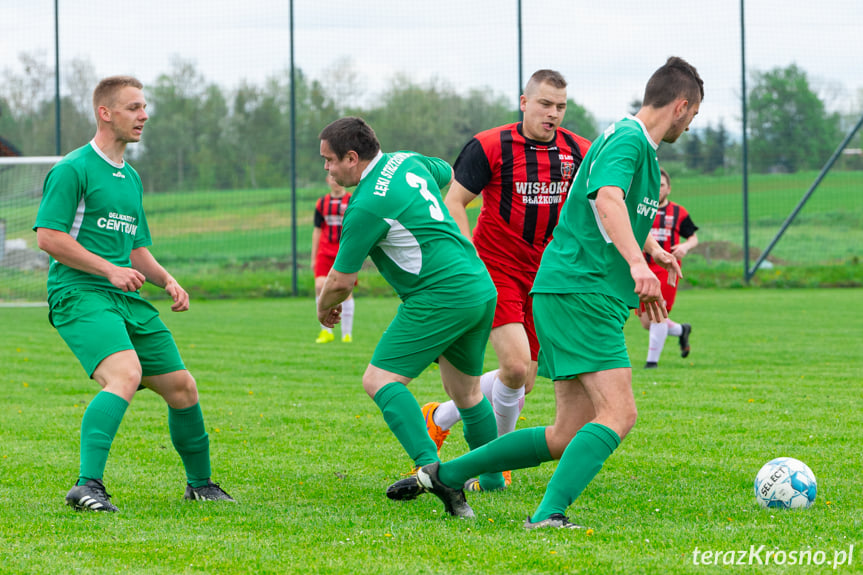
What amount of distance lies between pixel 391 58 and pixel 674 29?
6.37 meters

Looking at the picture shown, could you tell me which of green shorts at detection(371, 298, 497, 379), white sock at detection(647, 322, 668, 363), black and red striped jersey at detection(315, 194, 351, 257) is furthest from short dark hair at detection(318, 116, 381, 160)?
black and red striped jersey at detection(315, 194, 351, 257)

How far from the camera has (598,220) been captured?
12.7 ft

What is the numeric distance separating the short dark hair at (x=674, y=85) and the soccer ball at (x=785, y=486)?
1685 millimetres

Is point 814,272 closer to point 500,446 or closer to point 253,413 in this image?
point 253,413

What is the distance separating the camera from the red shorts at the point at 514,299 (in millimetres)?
5312

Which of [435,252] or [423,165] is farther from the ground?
[423,165]

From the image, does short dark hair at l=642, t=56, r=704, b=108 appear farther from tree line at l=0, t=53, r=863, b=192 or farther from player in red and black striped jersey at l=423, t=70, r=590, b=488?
tree line at l=0, t=53, r=863, b=192

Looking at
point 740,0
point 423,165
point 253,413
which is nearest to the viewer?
point 423,165

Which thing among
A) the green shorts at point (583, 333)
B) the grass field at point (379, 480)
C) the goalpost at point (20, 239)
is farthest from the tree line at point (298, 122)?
the green shorts at point (583, 333)

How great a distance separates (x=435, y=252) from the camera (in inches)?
174

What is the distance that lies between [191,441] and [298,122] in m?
18.2

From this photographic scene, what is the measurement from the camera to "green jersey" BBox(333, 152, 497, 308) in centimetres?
430

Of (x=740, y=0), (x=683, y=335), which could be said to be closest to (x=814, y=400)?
(x=683, y=335)

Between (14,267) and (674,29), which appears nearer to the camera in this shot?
(14,267)
